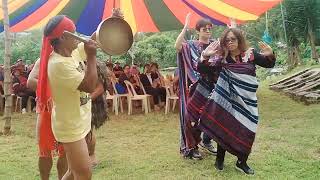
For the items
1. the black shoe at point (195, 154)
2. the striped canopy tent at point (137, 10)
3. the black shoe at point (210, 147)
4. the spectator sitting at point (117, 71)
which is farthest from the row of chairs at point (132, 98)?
the black shoe at point (195, 154)

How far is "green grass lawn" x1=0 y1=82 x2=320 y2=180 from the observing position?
4648mm

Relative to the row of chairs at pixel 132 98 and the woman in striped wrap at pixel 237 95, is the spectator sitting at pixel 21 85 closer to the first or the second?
the row of chairs at pixel 132 98

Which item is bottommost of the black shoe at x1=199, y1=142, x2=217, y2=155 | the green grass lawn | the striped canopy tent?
the green grass lawn

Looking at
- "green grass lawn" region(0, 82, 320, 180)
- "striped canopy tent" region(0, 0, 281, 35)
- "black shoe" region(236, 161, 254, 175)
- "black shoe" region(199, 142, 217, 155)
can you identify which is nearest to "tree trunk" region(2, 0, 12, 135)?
"green grass lawn" region(0, 82, 320, 180)

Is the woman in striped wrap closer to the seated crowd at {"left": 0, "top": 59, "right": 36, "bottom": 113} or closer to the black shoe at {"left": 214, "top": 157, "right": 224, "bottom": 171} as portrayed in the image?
the black shoe at {"left": 214, "top": 157, "right": 224, "bottom": 171}

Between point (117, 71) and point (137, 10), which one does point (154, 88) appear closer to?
point (117, 71)

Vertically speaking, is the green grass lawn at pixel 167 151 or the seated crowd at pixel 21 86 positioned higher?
the seated crowd at pixel 21 86

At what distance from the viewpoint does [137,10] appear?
31.4 ft

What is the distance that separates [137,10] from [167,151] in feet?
15.0

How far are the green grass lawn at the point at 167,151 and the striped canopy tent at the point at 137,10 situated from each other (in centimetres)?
192

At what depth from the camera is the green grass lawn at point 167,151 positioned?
4.65m

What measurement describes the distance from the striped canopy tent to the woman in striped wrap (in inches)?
151

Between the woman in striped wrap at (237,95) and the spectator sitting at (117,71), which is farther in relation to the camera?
the spectator sitting at (117,71)

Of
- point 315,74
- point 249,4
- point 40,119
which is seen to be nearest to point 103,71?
point 40,119
